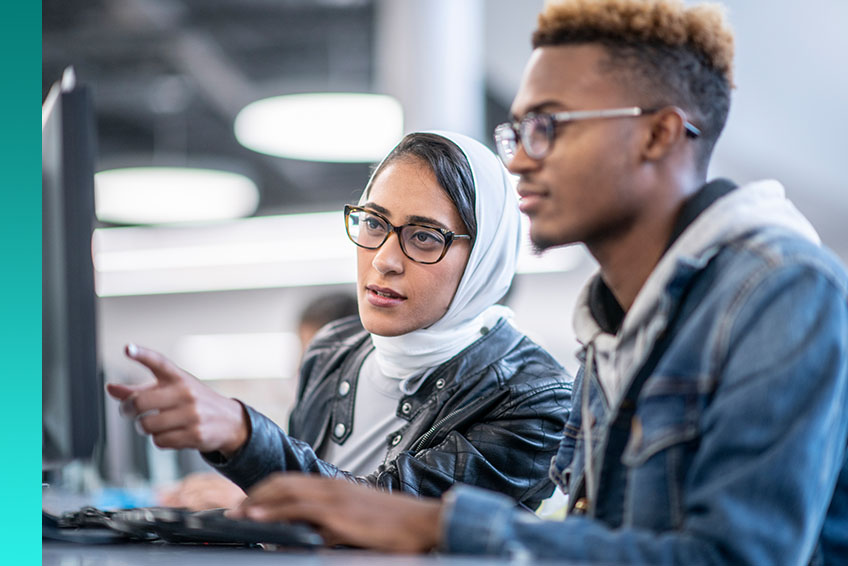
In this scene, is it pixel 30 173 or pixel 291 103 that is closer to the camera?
pixel 30 173

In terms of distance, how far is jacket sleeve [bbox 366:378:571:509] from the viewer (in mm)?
1571

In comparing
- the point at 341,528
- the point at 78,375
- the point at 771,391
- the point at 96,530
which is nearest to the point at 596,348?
the point at 771,391

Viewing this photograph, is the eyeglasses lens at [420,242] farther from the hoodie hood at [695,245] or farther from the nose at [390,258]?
the hoodie hood at [695,245]

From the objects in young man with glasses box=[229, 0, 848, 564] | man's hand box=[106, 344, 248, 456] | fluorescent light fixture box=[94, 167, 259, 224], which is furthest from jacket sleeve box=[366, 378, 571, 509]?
fluorescent light fixture box=[94, 167, 259, 224]

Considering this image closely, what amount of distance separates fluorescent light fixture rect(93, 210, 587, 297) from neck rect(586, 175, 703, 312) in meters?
8.13

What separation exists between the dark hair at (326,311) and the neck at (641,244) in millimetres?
2661

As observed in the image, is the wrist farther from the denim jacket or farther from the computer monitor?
the denim jacket

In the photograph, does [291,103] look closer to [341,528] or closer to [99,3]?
[99,3]

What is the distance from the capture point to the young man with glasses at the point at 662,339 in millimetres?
958

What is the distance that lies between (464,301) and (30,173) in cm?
87

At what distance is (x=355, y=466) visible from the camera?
1.86 m

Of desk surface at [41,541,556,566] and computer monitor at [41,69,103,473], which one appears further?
computer monitor at [41,69,103,473]

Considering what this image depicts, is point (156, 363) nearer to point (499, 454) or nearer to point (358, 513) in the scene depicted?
point (358, 513)

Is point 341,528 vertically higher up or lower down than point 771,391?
lower down
